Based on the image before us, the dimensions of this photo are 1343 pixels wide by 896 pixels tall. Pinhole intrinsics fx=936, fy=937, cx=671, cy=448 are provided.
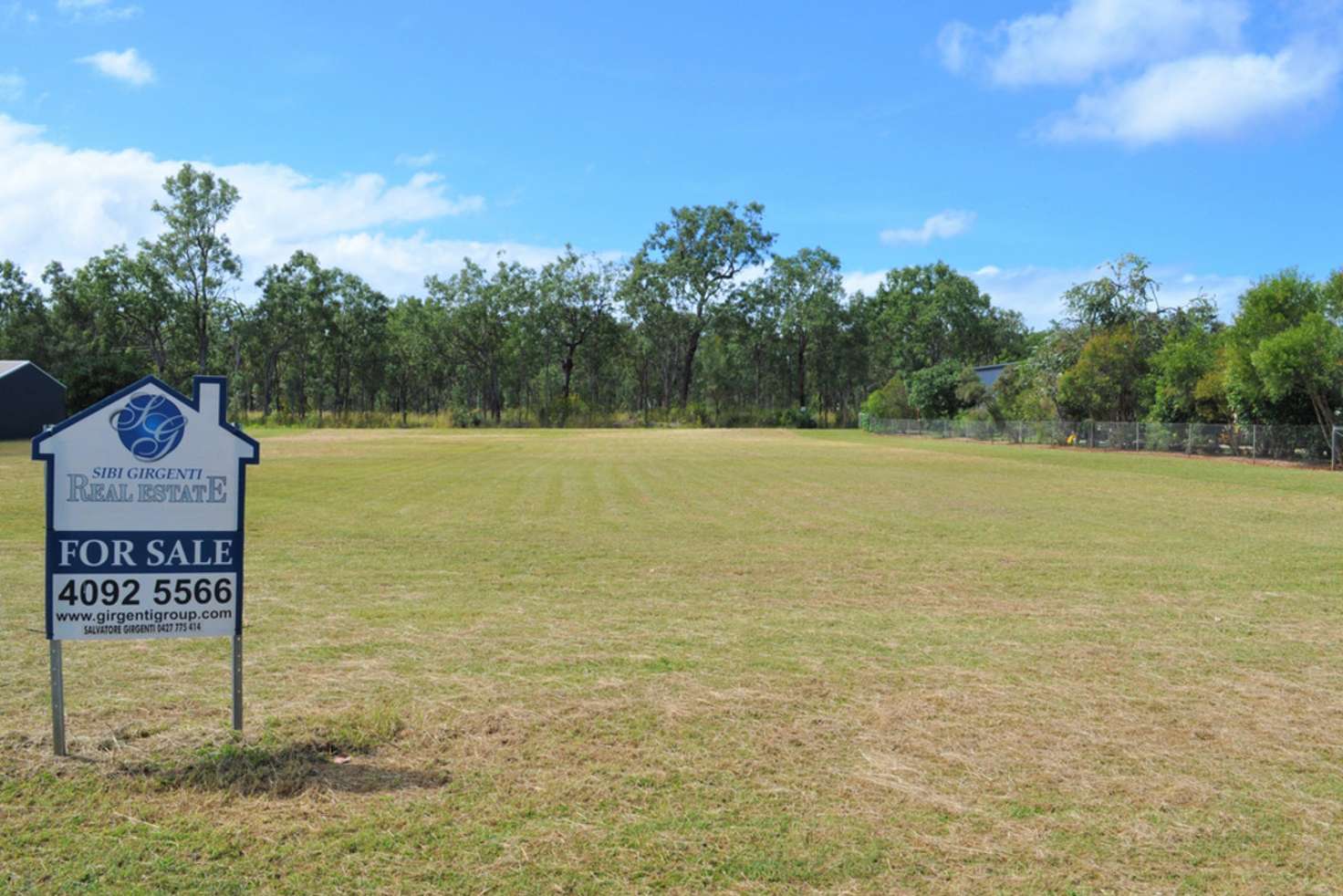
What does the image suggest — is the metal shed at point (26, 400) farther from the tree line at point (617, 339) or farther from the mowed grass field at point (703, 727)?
the mowed grass field at point (703, 727)

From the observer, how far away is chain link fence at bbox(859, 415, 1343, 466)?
3753 cm

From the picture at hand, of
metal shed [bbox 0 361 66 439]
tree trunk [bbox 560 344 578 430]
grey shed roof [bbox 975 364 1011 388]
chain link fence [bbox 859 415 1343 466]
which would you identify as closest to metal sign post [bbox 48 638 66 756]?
chain link fence [bbox 859 415 1343 466]

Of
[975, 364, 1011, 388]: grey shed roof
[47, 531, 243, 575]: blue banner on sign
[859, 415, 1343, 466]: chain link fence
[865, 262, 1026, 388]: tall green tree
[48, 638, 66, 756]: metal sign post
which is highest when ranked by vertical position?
[865, 262, 1026, 388]: tall green tree

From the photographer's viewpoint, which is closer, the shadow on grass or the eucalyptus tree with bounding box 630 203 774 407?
the shadow on grass

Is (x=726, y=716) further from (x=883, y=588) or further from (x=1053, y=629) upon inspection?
(x=883, y=588)

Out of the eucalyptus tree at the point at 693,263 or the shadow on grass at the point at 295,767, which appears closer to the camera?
the shadow on grass at the point at 295,767

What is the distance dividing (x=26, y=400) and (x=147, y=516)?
5870 centimetres

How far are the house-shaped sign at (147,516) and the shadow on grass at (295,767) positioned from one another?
0.68 meters

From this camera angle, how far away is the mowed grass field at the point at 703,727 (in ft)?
13.1

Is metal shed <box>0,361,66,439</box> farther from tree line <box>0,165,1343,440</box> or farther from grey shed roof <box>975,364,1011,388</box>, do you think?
grey shed roof <box>975,364,1011,388</box>

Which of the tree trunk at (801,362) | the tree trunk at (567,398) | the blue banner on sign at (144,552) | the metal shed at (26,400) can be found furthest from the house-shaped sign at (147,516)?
the tree trunk at (801,362)

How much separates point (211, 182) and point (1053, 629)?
85.9m

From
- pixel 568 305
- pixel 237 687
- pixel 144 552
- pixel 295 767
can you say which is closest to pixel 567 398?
pixel 568 305

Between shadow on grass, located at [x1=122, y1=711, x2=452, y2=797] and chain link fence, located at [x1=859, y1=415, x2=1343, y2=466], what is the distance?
39326mm
